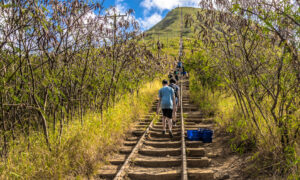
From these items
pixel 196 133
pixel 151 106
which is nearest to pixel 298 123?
pixel 196 133

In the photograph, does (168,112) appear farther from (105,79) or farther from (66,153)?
(66,153)

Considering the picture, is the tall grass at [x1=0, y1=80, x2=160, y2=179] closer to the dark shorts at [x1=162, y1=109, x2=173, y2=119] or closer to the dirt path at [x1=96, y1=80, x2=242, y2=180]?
the dirt path at [x1=96, y1=80, x2=242, y2=180]

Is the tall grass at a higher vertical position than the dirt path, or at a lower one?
higher

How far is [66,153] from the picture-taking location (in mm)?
6188

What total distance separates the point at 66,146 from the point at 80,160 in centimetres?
53

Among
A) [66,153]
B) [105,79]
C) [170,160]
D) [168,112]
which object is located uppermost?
[105,79]

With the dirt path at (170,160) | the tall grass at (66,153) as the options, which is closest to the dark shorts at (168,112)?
the dirt path at (170,160)

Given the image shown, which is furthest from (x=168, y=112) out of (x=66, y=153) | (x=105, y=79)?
(x=66, y=153)

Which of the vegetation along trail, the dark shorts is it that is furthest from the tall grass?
the dark shorts

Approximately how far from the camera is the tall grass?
5.29 m

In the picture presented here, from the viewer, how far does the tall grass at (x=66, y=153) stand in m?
5.29

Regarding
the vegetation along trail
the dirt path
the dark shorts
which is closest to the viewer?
the vegetation along trail

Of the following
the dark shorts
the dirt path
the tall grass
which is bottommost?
the dirt path

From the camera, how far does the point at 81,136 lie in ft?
22.7
